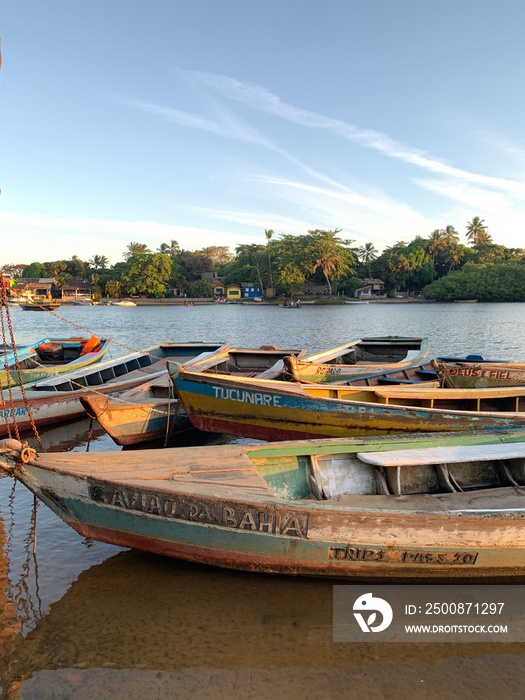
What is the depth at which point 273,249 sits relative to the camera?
9856 centimetres

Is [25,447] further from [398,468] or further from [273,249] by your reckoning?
[273,249]

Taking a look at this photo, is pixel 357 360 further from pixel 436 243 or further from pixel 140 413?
pixel 436 243

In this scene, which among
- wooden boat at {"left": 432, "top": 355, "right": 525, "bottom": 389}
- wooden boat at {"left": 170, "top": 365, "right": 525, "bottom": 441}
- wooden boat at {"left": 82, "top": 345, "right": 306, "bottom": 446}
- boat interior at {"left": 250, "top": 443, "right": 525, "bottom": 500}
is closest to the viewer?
boat interior at {"left": 250, "top": 443, "right": 525, "bottom": 500}

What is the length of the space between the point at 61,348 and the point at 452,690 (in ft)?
55.9

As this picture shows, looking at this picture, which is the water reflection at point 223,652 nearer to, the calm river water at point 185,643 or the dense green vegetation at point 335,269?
the calm river water at point 185,643

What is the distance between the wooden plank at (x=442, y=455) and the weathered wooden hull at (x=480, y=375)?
16.0 feet

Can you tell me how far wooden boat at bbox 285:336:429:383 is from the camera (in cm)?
1194

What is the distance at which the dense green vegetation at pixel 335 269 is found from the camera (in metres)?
88.4

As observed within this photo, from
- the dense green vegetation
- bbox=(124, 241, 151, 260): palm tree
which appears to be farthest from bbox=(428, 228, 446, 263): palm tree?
bbox=(124, 241, 151, 260): palm tree

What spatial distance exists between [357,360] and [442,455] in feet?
36.4

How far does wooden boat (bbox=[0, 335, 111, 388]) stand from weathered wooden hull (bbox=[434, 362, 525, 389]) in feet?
34.9

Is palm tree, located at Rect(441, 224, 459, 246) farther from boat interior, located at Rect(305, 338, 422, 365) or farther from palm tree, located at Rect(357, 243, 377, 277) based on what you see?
boat interior, located at Rect(305, 338, 422, 365)

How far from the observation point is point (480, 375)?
11.7 meters

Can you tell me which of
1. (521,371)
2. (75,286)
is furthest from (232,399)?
(75,286)
